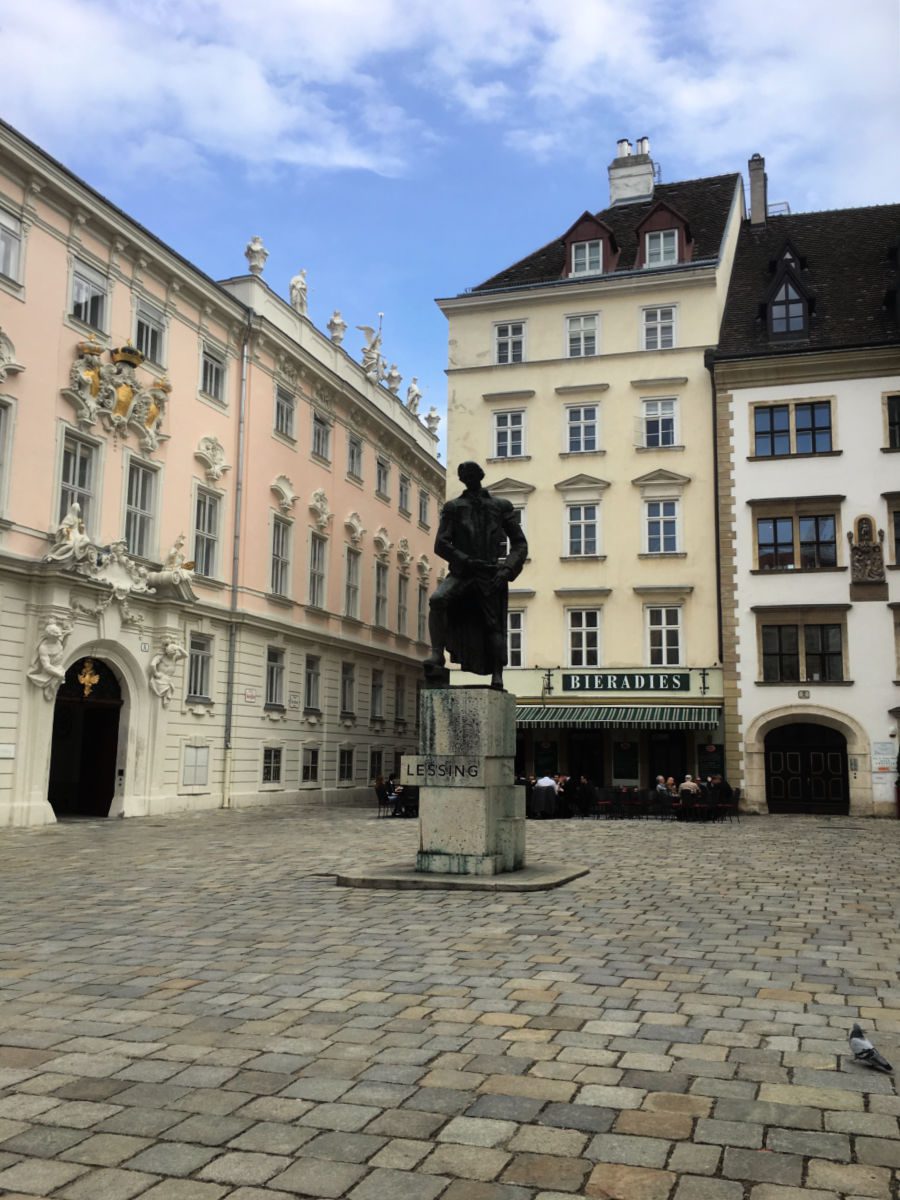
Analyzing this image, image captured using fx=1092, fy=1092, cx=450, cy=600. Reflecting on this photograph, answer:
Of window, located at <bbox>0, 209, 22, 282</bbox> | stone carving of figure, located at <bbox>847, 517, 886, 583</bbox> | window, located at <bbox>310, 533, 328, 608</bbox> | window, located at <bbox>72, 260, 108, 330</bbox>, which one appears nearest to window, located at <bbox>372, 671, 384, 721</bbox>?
window, located at <bbox>310, 533, 328, 608</bbox>

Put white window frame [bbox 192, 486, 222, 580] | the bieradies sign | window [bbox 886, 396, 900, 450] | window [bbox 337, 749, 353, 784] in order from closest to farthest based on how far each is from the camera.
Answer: white window frame [bbox 192, 486, 222, 580] < window [bbox 886, 396, 900, 450] < the bieradies sign < window [bbox 337, 749, 353, 784]

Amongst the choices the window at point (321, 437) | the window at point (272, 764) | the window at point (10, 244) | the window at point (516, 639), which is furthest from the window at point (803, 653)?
the window at point (10, 244)

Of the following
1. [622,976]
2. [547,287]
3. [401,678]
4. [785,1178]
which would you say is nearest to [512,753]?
[622,976]

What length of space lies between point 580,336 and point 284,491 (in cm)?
1080

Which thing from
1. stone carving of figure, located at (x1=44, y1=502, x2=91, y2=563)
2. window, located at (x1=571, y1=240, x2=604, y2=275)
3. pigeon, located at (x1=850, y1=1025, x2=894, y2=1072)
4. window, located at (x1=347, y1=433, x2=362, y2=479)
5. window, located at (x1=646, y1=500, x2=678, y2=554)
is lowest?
pigeon, located at (x1=850, y1=1025, x2=894, y2=1072)

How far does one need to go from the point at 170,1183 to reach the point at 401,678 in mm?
38965

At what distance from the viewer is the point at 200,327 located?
29.7 m

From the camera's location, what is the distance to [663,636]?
32844 millimetres

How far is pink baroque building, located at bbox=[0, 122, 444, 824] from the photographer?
23016 mm

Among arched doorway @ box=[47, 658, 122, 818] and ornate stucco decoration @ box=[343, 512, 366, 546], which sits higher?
ornate stucco decoration @ box=[343, 512, 366, 546]

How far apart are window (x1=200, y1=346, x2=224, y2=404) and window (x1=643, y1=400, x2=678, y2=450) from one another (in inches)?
512

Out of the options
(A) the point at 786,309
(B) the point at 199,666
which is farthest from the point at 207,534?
(A) the point at 786,309

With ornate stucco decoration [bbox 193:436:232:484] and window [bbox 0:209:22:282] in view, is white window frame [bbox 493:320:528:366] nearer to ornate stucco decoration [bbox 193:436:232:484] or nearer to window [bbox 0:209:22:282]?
ornate stucco decoration [bbox 193:436:232:484]

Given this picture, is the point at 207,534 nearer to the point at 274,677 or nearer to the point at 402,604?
the point at 274,677
